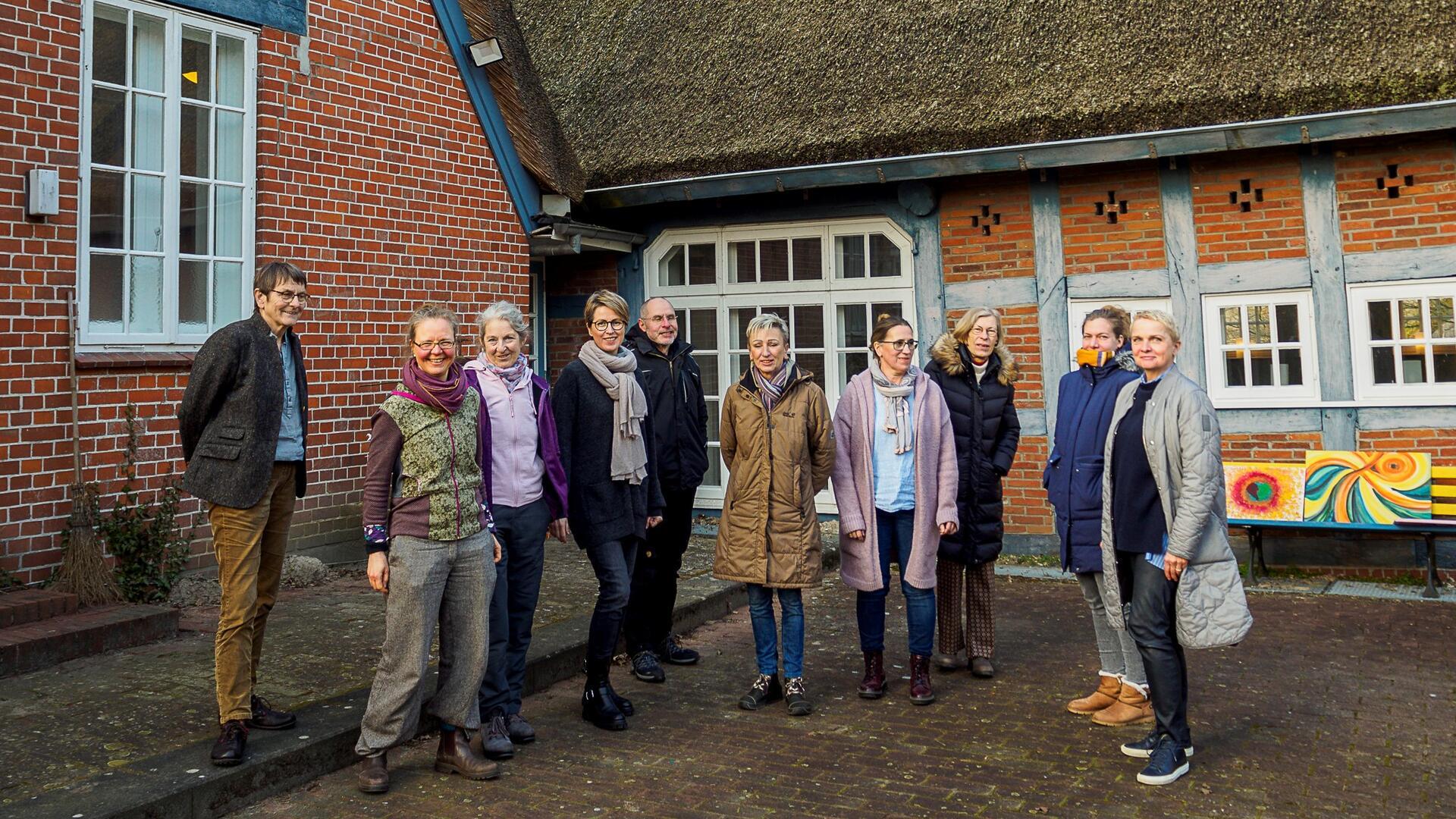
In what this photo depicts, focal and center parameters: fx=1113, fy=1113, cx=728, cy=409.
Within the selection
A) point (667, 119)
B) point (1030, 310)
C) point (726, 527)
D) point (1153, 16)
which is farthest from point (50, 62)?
point (1153, 16)

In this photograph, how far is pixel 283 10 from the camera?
23.7ft

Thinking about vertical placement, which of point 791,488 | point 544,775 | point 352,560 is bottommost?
point 544,775

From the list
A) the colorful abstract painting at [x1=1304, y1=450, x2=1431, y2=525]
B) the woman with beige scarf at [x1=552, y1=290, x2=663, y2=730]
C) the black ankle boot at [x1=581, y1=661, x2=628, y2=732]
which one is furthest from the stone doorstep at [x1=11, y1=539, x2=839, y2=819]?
the colorful abstract painting at [x1=1304, y1=450, x2=1431, y2=525]

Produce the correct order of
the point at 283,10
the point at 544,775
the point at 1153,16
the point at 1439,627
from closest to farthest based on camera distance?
the point at 544,775
the point at 1439,627
the point at 283,10
the point at 1153,16

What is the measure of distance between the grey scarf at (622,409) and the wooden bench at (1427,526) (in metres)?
4.82

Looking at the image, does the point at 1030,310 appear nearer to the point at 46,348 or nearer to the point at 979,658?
the point at 979,658

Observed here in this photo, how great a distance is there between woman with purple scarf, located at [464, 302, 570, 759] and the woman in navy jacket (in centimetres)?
217

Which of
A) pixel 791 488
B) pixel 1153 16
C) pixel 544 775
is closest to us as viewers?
pixel 544 775

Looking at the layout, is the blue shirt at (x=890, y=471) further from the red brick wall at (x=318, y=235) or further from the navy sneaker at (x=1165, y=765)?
the red brick wall at (x=318, y=235)

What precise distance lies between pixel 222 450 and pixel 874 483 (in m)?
2.74

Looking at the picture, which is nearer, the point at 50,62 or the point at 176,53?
the point at 50,62

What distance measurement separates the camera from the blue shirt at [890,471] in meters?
5.14

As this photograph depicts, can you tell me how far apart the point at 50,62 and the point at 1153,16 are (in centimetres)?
745

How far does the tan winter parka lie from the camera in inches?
195
